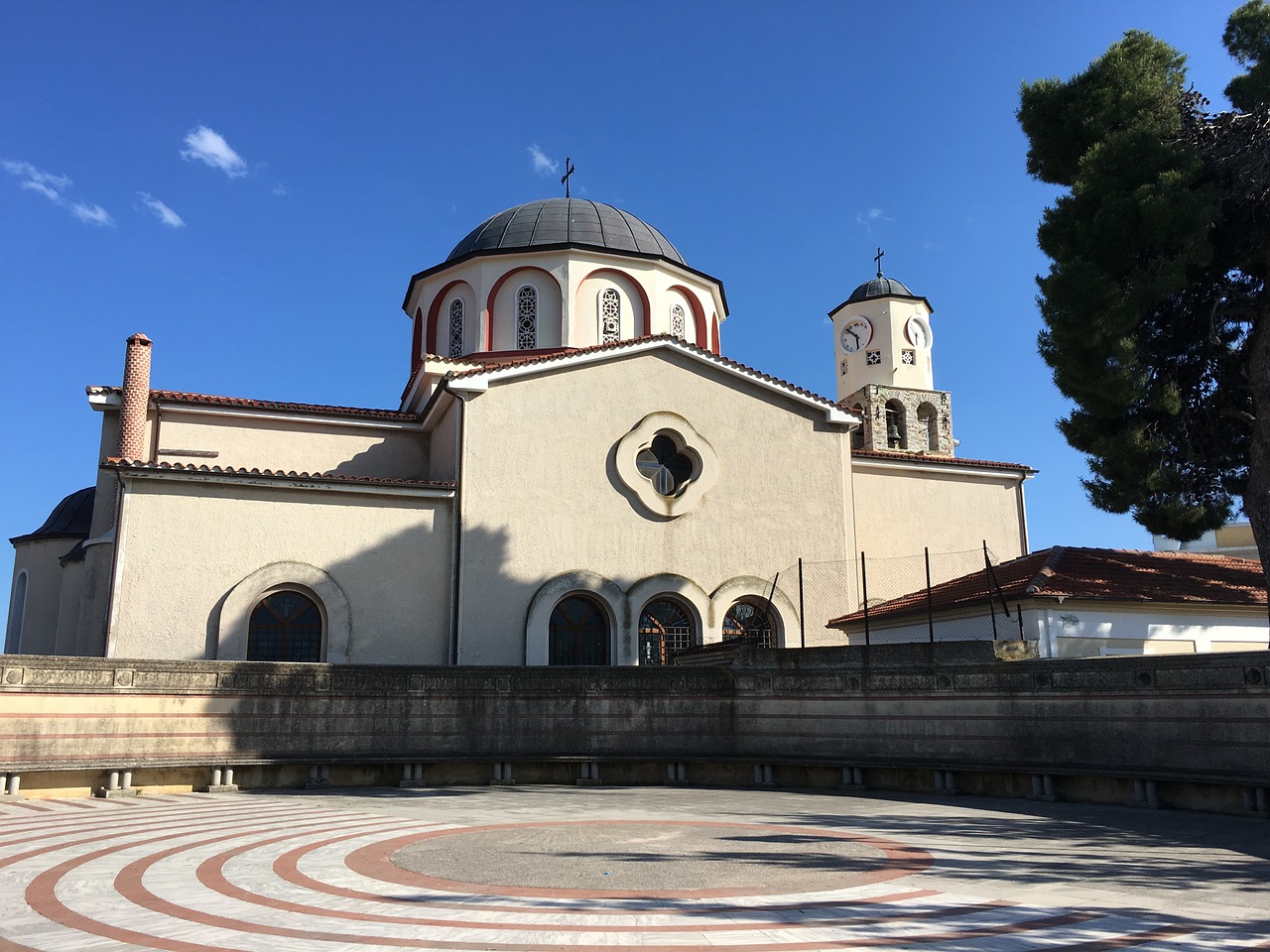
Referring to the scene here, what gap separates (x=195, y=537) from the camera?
62.7ft

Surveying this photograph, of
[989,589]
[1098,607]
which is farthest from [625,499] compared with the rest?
[1098,607]

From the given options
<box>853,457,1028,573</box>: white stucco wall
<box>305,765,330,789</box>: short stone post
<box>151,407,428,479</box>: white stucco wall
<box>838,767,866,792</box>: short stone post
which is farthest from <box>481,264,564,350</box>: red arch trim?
<box>838,767,866,792</box>: short stone post

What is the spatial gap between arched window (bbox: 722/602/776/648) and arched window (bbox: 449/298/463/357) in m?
10.9

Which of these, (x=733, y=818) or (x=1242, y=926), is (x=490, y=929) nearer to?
(x=1242, y=926)

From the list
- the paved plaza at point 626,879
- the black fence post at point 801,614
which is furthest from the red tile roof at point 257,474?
the black fence post at point 801,614

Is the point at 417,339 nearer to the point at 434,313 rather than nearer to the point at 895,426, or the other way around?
the point at 434,313

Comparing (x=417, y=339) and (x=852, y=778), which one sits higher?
(x=417, y=339)

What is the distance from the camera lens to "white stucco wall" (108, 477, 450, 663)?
60.8 ft

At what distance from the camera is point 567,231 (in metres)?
28.4

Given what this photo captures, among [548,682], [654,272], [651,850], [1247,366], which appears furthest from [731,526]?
[651,850]

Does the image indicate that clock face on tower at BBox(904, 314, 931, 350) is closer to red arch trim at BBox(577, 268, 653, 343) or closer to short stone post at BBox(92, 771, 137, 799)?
red arch trim at BBox(577, 268, 653, 343)

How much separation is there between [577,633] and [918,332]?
17900 mm

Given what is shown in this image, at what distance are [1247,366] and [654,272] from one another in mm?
16004

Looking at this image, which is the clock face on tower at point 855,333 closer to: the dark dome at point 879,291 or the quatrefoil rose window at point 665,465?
the dark dome at point 879,291
